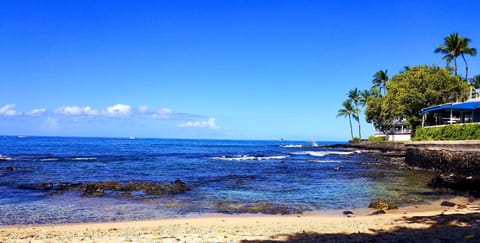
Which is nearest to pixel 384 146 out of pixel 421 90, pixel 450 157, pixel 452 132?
pixel 421 90

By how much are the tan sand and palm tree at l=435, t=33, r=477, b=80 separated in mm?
55385

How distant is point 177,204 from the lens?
592 inches

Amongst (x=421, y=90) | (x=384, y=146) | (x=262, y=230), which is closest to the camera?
(x=262, y=230)

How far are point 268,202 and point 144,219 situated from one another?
5062 millimetres

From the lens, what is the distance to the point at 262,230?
9633mm

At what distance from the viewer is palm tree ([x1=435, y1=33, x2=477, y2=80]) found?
6012 centimetres

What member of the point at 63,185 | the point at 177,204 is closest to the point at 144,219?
the point at 177,204

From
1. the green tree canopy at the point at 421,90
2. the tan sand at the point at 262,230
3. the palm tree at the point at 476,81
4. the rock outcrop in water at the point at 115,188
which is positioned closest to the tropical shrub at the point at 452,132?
the green tree canopy at the point at 421,90

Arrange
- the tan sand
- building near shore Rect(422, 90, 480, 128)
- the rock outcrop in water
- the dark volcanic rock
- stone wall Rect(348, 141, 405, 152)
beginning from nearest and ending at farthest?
1. the tan sand
2. the dark volcanic rock
3. the rock outcrop in water
4. building near shore Rect(422, 90, 480, 128)
5. stone wall Rect(348, 141, 405, 152)

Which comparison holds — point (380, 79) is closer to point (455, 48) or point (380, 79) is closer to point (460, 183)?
point (455, 48)

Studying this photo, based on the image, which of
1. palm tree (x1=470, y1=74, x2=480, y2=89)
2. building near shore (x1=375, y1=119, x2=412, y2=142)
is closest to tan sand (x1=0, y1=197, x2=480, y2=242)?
building near shore (x1=375, y1=119, x2=412, y2=142)

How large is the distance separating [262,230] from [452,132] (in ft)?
108

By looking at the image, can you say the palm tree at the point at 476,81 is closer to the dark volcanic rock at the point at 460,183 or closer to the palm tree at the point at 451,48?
the palm tree at the point at 451,48

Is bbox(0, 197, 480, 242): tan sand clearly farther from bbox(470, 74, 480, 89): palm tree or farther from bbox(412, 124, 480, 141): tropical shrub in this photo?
bbox(470, 74, 480, 89): palm tree
